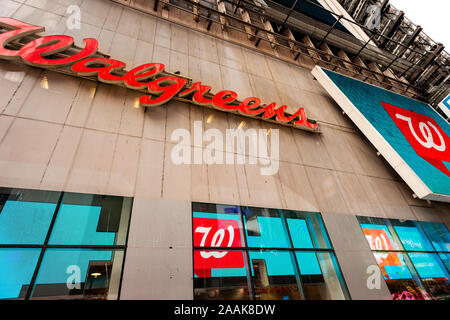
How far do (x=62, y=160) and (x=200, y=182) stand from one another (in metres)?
3.73

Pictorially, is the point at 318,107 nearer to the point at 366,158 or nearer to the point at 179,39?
the point at 366,158

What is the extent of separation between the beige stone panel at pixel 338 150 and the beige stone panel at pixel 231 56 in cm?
567

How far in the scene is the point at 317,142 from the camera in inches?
396

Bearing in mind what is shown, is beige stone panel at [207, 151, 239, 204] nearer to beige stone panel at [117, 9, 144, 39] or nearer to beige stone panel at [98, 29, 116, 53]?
beige stone panel at [98, 29, 116, 53]

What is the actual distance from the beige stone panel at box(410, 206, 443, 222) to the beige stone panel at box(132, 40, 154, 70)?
1377 cm

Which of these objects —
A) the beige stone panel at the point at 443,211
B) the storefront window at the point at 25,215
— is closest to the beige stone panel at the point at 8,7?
the storefront window at the point at 25,215

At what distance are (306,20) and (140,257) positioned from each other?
784 inches

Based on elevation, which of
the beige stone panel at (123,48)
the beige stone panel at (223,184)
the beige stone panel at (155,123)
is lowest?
the beige stone panel at (223,184)

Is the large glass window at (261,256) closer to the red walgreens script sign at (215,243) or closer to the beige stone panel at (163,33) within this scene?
the red walgreens script sign at (215,243)

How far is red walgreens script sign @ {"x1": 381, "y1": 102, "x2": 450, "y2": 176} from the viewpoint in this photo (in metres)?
10.4

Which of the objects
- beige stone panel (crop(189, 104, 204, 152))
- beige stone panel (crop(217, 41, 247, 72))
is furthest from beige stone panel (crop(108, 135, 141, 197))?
beige stone panel (crop(217, 41, 247, 72))

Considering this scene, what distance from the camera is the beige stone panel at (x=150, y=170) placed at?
577 cm
